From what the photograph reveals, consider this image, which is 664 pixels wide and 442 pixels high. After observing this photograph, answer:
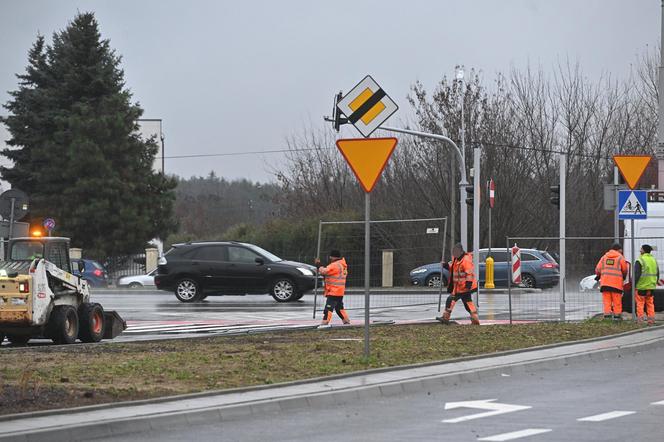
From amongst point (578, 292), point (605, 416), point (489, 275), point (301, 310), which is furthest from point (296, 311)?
point (605, 416)

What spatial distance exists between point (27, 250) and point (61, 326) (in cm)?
177

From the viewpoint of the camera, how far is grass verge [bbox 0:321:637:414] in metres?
11.5

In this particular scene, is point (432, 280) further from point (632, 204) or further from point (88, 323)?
point (88, 323)

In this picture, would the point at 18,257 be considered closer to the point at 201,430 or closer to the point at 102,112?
the point at 201,430

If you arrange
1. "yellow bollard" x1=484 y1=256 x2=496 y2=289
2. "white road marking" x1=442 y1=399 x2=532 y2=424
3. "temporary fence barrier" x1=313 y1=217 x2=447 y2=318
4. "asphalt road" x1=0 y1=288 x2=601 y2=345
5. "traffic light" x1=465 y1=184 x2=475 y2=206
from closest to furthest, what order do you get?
"white road marking" x1=442 y1=399 x2=532 y2=424
"asphalt road" x1=0 y1=288 x2=601 y2=345
"temporary fence barrier" x1=313 y1=217 x2=447 y2=318
"traffic light" x1=465 y1=184 x2=475 y2=206
"yellow bollard" x1=484 y1=256 x2=496 y2=289

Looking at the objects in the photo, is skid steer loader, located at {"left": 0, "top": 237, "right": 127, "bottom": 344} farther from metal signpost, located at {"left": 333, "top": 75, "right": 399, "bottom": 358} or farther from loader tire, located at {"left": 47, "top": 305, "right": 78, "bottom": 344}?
metal signpost, located at {"left": 333, "top": 75, "right": 399, "bottom": 358}

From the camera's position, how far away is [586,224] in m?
49.1

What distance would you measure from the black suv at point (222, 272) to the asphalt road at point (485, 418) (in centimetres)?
1886

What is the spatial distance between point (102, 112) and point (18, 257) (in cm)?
3809

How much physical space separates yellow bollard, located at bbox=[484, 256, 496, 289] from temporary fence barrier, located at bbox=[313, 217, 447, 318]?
5528 mm

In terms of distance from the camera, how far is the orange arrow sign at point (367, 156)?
13.9 metres

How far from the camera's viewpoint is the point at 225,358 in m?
14.9

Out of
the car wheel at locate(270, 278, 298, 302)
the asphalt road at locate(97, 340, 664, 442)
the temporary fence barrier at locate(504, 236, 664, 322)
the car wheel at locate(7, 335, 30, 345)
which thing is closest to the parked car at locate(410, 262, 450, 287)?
the car wheel at locate(270, 278, 298, 302)

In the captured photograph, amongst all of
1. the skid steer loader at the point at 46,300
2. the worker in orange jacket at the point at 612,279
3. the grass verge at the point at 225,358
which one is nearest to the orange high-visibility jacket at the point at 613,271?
the worker in orange jacket at the point at 612,279
